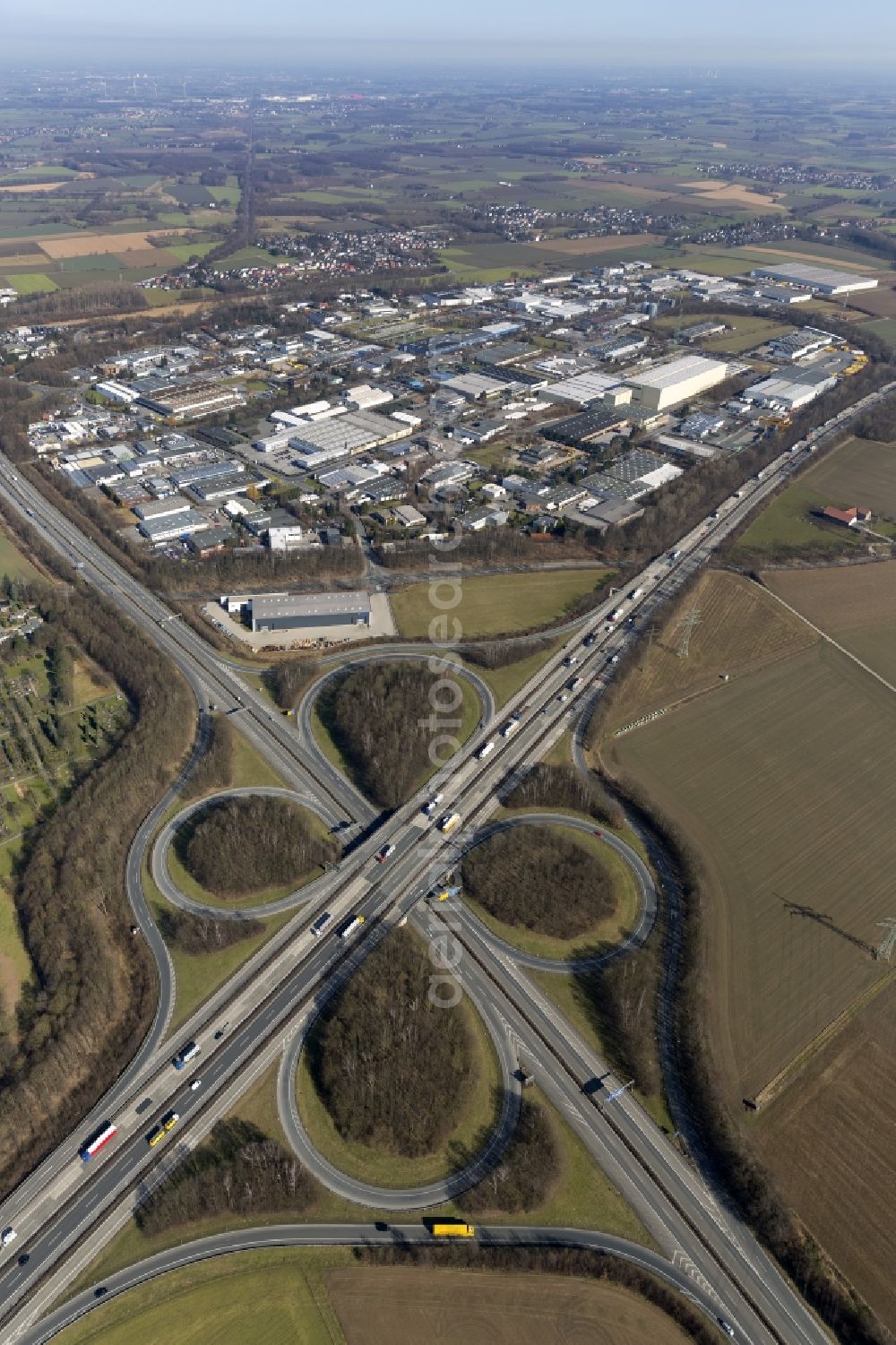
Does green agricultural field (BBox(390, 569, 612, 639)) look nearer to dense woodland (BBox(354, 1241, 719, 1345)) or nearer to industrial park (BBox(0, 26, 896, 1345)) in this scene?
industrial park (BBox(0, 26, 896, 1345))

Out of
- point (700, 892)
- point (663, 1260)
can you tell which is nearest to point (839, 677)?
point (700, 892)

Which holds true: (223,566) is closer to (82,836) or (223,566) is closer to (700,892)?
(82,836)

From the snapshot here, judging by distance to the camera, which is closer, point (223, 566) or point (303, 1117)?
point (303, 1117)

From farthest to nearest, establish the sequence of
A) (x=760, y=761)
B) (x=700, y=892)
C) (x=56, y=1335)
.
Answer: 1. (x=760, y=761)
2. (x=700, y=892)
3. (x=56, y=1335)

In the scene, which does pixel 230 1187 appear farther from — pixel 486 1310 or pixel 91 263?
pixel 91 263

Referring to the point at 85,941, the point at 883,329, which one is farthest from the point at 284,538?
the point at 883,329

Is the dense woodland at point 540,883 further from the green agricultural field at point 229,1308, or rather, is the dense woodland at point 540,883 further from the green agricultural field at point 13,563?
the green agricultural field at point 13,563

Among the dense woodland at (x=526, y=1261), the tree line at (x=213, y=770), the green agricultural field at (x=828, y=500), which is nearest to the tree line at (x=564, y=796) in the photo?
the tree line at (x=213, y=770)
